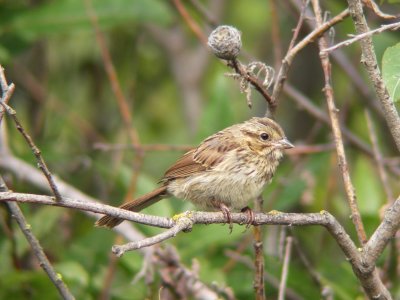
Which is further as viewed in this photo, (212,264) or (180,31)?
(180,31)

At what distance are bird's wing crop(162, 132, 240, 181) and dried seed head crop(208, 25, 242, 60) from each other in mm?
1512

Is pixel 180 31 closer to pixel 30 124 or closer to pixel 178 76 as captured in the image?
pixel 178 76

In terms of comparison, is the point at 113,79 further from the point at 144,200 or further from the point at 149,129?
the point at 149,129

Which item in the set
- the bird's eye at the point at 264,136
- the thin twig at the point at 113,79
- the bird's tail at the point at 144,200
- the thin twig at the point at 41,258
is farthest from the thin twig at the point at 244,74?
the thin twig at the point at 113,79

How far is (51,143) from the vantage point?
607cm

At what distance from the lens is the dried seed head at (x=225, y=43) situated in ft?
9.25

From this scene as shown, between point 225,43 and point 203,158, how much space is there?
5.47 ft

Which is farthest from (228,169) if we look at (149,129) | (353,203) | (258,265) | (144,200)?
(149,129)

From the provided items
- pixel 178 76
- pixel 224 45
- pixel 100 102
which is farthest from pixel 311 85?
pixel 224 45

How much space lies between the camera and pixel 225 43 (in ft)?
9.24

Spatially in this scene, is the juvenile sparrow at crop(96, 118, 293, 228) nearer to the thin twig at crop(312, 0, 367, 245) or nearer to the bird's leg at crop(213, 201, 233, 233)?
the bird's leg at crop(213, 201, 233, 233)

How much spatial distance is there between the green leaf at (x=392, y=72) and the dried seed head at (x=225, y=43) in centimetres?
51

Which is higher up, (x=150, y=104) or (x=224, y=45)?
A: (x=150, y=104)

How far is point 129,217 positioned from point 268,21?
502 cm
